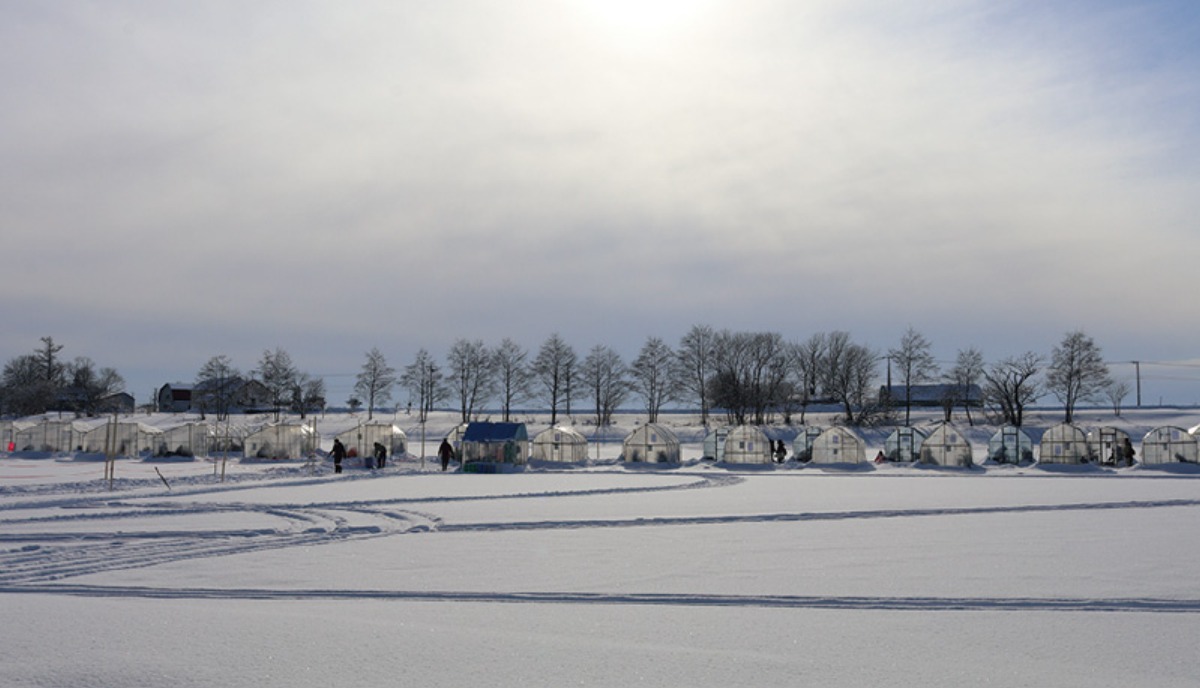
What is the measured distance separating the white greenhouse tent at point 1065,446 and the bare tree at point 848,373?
45833 mm

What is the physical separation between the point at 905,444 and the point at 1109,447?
11639 mm

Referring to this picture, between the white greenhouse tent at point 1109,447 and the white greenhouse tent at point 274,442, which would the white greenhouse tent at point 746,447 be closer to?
the white greenhouse tent at point 1109,447

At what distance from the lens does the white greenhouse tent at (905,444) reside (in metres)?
63.9

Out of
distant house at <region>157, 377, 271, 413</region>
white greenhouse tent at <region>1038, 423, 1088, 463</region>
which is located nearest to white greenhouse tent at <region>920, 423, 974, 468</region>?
white greenhouse tent at <region>1038, 423, 1088, 463</region>

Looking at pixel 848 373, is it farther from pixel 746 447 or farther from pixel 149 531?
pixel 149 531

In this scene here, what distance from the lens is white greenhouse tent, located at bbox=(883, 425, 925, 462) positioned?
6388cm

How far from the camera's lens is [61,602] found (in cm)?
1370

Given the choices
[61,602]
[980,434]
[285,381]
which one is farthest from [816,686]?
[285,381]

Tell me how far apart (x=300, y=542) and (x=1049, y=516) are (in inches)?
753

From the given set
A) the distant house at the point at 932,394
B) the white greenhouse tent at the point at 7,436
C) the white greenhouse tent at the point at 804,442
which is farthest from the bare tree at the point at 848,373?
the white greenhouse tent at the point at 7,436

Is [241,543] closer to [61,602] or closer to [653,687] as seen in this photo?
[61,602]

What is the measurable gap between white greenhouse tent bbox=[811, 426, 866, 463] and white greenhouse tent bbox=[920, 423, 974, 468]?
151 inches

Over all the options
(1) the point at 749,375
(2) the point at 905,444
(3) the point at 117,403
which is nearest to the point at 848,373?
(1) the point at 749,375

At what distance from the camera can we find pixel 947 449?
59.2 meters
